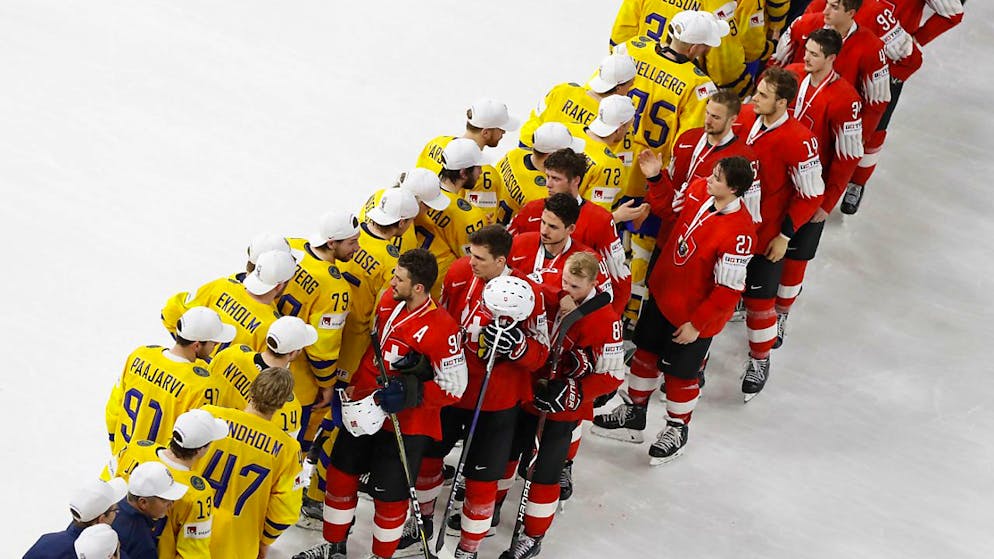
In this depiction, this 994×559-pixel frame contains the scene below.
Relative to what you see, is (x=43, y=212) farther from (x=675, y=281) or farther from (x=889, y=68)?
(x=889, y=68)

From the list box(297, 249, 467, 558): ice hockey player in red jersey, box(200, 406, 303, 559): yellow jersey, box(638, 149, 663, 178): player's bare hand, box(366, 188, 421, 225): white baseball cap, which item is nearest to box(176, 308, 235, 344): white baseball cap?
box(200, 406, 303, 559): yellow jersey

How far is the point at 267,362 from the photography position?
4.71 meters

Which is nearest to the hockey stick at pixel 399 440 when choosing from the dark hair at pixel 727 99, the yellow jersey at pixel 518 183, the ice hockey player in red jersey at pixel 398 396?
the ice hockey player in red jersey at pixel 398 396

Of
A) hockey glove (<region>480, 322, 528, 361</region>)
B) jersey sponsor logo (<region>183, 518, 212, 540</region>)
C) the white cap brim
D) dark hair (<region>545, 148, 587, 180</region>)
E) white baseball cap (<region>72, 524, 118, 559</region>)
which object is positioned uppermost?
dark hair (<region>545, 148, 587, 180</region>)

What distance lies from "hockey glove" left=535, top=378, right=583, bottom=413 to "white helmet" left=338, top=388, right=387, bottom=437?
64 centimetres

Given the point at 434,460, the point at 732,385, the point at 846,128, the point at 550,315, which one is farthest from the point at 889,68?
the point at 434,460

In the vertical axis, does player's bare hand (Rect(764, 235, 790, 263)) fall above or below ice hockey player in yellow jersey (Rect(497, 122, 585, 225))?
below

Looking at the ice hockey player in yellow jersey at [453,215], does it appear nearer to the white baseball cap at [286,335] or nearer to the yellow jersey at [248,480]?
the white baseball cap at [286,335]

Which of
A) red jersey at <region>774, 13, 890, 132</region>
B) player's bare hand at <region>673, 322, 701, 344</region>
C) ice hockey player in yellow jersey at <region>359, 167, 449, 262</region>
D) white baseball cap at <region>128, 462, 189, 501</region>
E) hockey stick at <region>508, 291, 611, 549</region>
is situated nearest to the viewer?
white baseball cap at <region>128, 462, 189, 501</region>

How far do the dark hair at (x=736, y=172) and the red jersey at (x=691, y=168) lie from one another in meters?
0.34

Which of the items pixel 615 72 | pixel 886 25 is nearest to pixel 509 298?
pixel 615 72

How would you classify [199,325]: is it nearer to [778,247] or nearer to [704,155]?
[704,155]

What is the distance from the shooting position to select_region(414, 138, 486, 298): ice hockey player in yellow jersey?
5.52 m

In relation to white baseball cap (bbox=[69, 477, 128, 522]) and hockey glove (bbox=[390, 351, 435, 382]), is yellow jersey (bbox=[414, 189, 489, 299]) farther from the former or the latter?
white baseball cap (bbox=[69, 477, 128, 522])
